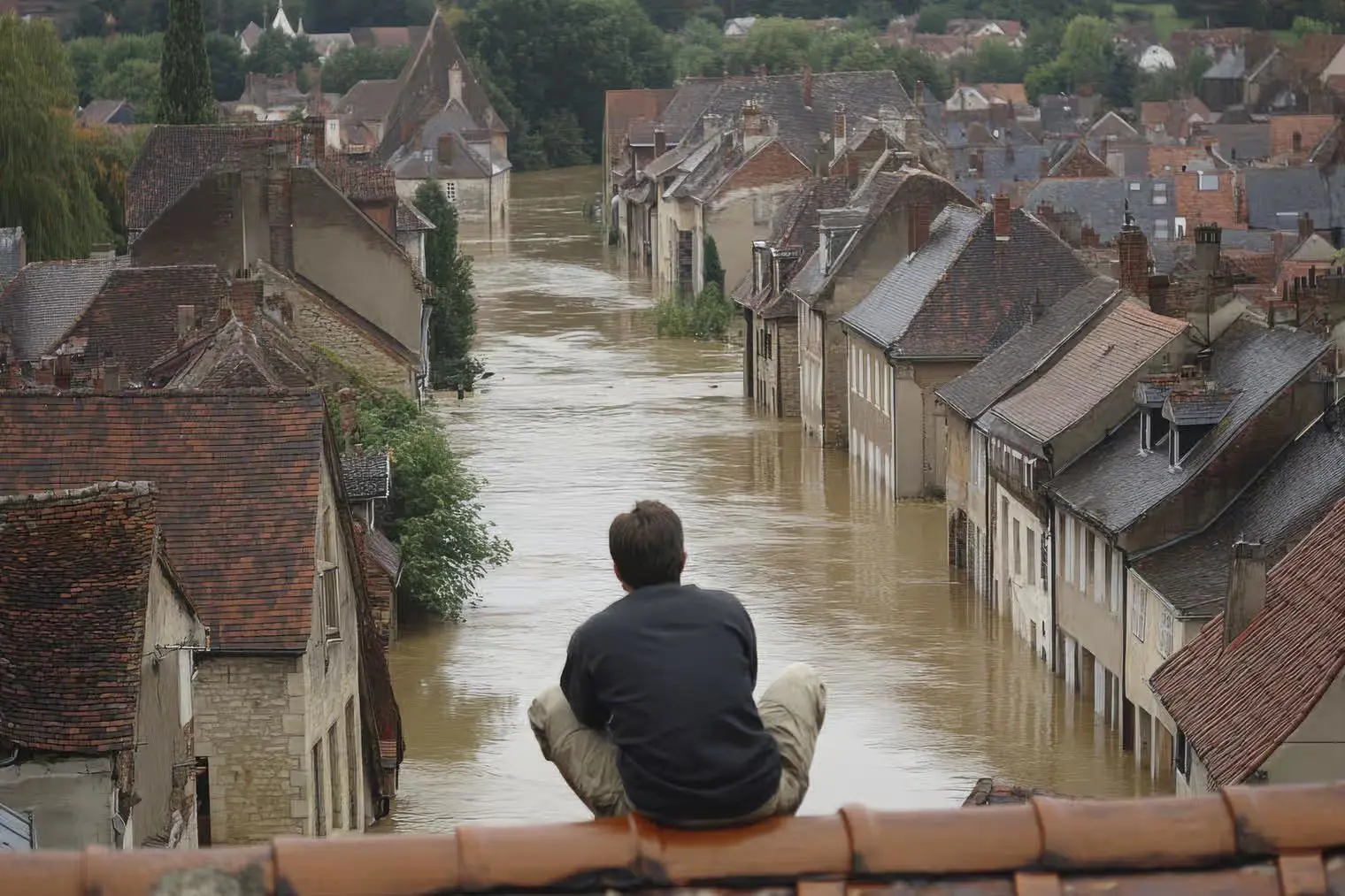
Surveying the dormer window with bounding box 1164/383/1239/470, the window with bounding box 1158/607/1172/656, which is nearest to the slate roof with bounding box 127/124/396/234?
the dormer window with bounding box 1164/383/1239/470

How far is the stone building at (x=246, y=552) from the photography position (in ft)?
69.1

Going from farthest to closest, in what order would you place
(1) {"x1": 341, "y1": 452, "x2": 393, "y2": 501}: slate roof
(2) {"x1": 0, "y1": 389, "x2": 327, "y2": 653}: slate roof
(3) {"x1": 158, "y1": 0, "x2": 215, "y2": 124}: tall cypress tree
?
(3) {"x1": 158, "y1": 0, "x2": 215, "y2": 124}: tall cypress tree, (1) {"x1": 341, "y1": 452, "x2": 393, "y2": 501}: slate roof, (2) {"x1": 0, "y1": 389, "x2": 327, "y2": 653}: slate roof

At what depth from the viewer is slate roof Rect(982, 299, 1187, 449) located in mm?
33406

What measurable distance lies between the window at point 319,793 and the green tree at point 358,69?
13725 cm

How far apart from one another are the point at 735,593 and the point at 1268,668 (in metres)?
20.0

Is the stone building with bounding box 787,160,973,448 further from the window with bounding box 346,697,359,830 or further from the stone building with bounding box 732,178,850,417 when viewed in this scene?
the window with bounding box 346,697,359,830

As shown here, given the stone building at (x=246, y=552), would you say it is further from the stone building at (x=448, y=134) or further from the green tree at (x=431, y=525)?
the stone building at (x=448, y=134)

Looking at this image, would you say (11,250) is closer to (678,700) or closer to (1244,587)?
(1244,587)

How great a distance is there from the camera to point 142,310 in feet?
127

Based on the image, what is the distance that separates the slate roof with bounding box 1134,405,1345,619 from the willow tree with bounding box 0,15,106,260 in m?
36.1

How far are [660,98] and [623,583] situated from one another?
414 ft

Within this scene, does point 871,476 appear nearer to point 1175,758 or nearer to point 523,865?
point 1175,758

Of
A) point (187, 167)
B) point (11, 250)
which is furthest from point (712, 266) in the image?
point (11, 250)

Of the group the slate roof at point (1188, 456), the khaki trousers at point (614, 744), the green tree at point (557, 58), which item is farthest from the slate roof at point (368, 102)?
the khaki trousers at point (614, 744)
